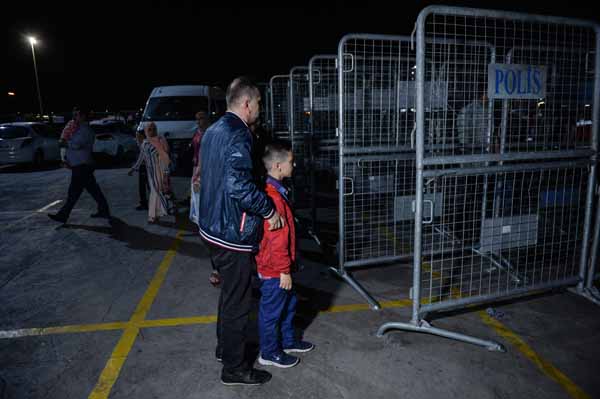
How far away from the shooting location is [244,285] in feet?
9.34

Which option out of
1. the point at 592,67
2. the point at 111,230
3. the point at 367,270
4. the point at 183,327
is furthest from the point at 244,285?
the point at 111,230

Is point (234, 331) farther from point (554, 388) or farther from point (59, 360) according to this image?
point (554, 388)

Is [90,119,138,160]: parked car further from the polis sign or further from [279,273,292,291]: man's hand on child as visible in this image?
the polis sign

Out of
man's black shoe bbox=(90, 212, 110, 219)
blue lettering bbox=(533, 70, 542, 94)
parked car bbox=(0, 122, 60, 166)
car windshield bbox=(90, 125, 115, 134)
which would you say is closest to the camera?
blue lettering bbox=(533, 70, 542, 94)

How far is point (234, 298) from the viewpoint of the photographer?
9.28 feet

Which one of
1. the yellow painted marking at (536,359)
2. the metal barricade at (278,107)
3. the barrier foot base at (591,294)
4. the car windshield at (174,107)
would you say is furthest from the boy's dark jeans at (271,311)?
the car windshield at (174,107)

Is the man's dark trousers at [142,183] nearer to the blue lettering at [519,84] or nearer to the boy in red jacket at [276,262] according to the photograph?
the boy in red jacket at [276,262]

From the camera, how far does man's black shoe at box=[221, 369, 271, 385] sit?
291 centimetres

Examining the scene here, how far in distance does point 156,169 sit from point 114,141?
11.2 meters

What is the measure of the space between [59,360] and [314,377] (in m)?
2.03

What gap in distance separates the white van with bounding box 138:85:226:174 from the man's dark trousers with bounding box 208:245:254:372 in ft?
34.8

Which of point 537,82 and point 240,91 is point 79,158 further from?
point 537,82

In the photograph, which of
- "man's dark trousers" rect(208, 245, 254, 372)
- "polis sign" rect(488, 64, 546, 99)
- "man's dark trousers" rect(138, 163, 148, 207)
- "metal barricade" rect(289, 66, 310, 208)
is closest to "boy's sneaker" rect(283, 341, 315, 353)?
"man's dark trousers" rect(208, 245, 254, 372)

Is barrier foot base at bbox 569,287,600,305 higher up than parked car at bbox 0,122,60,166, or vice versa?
parked car at bbox 0,122,60,166
